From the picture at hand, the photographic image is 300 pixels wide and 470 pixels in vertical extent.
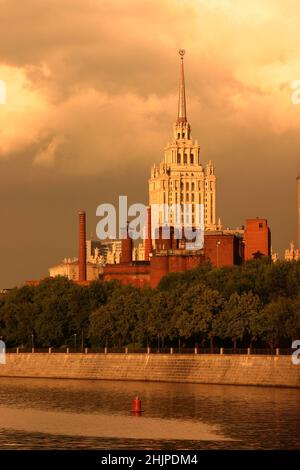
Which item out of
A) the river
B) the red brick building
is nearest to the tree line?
the river

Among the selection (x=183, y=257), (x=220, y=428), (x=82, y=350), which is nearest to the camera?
(x=220, y=428)

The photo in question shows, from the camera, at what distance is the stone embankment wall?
12044 centimetres

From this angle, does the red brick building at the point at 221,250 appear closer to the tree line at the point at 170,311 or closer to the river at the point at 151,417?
the tree line at the point at 170,311

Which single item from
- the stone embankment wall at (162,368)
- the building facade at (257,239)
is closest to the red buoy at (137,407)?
the stone embankment wall at (162,368)

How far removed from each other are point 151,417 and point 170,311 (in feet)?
140

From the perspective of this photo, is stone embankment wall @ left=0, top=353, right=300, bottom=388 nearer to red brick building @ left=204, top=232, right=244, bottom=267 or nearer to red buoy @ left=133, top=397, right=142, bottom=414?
red buoy @ left=133, top=397, right=142, bottom=414

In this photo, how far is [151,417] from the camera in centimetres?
9875

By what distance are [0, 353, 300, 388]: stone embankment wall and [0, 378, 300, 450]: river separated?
204cm

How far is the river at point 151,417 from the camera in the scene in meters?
85.9

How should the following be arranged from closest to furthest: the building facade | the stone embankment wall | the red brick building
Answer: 1. the stone embankment wall
2. the red brick building
3. the building facade
